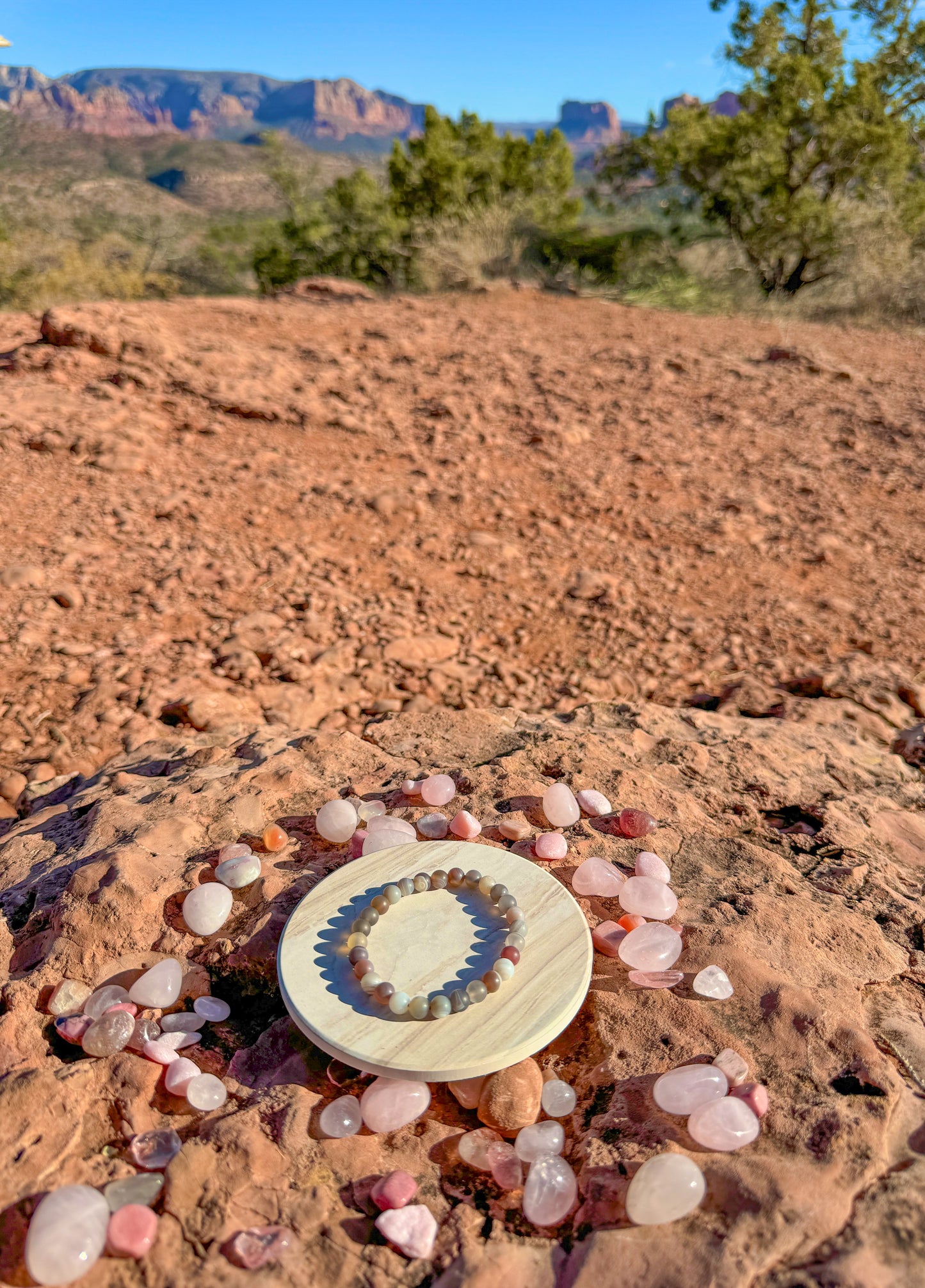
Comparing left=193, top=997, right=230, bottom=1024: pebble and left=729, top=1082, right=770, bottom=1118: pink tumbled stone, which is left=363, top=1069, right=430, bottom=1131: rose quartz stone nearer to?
left=193, top=997, right=230, bottom=1024: pebble

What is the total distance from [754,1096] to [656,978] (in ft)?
0.87

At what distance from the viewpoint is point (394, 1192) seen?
43.3 inches

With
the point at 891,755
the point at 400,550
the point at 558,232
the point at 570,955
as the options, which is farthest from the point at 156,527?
the point at 558,232

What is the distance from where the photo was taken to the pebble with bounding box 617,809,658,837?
1775mm

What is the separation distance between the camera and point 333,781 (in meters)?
1.95

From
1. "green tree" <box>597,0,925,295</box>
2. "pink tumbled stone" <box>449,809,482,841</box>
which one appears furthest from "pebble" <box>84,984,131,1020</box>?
"green tree" <box>597,0,925,295</box>

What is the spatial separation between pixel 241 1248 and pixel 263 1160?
13 cm

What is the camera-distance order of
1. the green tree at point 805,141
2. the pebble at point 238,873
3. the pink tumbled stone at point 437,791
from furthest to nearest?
the green tree at point 805,141, the pink tumbled stone at point 437,791, the pebble at point 238,873

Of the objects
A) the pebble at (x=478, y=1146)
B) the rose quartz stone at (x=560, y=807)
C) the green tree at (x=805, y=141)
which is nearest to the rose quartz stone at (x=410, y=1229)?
the pebble at (x=478, y=1146)

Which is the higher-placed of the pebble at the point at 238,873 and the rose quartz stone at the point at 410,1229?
the pebble at the point at 238,873

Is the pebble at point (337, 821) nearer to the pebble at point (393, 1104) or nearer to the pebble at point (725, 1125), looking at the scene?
the pebble at point (393, 1104)

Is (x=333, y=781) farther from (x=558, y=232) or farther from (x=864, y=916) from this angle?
(x=558, y=232)

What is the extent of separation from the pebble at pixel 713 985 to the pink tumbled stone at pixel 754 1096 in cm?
18

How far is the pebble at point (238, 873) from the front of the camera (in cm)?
161
